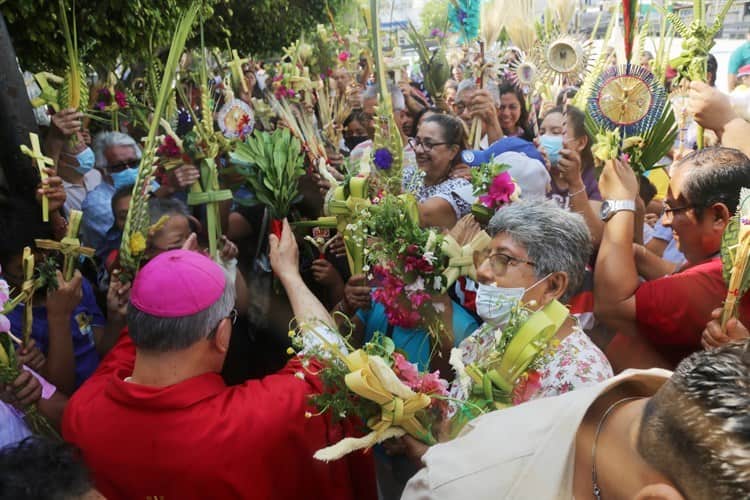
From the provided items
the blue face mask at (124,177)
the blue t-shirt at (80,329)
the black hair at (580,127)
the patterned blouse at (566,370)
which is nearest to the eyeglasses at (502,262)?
the patterned blouse at (566,370)

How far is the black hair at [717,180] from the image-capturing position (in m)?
2.46

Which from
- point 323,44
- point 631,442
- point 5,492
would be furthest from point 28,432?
point 323,44

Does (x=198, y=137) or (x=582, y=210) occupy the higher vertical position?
(x=198, y=137)

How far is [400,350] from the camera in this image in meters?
2.32

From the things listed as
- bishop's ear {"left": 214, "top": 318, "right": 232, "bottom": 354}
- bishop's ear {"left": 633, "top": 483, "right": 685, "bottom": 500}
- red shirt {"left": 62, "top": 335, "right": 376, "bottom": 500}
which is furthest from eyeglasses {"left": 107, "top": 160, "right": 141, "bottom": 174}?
bishop's ear {"left": 633, "top": 483, "right": 685, "bottom": 500}

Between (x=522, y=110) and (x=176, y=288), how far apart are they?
17.5 feet

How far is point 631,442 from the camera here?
1.04 metres

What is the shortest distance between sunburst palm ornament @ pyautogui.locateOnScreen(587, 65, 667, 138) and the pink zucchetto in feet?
7.02

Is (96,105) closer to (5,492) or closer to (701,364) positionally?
(5,492)

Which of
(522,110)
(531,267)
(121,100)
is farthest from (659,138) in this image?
(121,100)

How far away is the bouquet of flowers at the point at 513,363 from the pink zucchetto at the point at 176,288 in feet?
A: 2.72

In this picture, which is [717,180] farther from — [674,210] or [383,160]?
[383,160]

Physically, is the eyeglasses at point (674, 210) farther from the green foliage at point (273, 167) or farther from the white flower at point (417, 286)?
the green foliage at point (273, 167)

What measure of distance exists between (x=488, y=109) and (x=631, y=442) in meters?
4.63
